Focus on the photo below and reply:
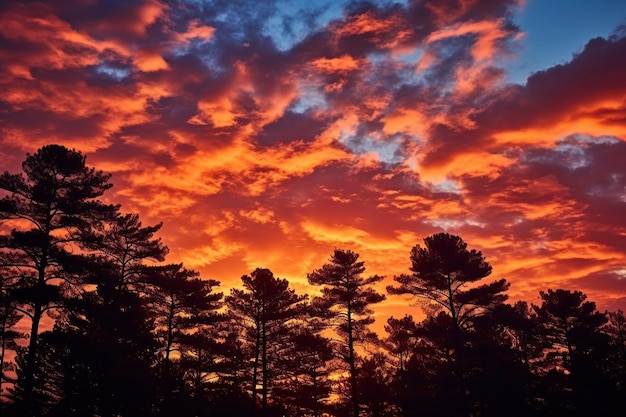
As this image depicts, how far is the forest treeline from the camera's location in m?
20.5

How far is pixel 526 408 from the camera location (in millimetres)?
28766

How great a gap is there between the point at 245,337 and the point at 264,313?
2533 mm

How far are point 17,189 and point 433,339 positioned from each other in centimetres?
2566

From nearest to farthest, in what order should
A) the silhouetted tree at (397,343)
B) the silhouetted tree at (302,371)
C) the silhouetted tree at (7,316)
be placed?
the silhouetted tree at (7,316)
the silhouetted tree at (302,371)
the silhouetted tree at (397,343)

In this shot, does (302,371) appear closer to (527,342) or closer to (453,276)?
(453,276)

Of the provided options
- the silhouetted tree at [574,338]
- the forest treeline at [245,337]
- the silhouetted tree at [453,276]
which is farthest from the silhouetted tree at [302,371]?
the silhouetted tree at [574,338]

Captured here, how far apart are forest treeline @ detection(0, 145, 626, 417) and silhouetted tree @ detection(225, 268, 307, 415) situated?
0.11 meters

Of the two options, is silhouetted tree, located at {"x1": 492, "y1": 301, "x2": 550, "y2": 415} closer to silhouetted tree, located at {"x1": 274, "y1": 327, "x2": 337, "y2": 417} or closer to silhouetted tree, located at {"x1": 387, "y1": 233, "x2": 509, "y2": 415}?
silhouetted tree, located at {"x1": 387, "y1": 233, "x2": 509, "y2": 415}

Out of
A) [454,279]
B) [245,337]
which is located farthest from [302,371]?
[454,279]

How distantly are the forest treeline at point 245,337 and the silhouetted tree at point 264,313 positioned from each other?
11cm

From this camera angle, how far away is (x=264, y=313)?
3275 cm

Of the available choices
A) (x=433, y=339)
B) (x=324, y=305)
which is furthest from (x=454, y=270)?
(x=324, y=305)

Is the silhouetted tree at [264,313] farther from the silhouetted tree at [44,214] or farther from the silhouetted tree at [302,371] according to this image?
the silhouetted tree at [44,214]

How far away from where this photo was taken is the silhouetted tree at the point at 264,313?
32594 mm
